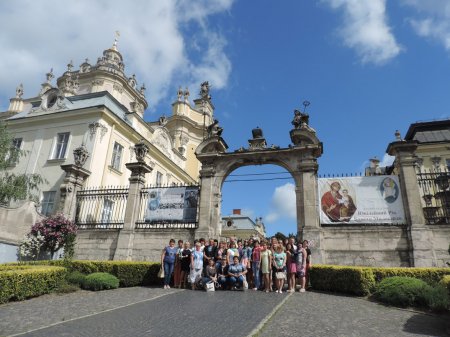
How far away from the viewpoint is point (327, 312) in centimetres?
737

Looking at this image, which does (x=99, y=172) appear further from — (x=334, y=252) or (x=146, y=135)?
(x=334, y=252)

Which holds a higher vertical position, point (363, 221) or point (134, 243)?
point (363, 221)

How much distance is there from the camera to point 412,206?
12242 mm

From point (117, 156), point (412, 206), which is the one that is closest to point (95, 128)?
point (117, 156)

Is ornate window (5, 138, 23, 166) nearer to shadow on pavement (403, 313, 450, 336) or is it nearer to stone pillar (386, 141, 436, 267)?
stone pillar (386, 141, 436, 267)

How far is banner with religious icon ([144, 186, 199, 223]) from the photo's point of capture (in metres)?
14.9

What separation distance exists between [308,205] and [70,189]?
40.5 ft

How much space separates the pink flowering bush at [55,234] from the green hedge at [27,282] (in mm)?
3735

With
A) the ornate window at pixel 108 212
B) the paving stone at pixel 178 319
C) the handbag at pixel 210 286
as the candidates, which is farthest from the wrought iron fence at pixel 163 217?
the paving stone at pixel 178 319

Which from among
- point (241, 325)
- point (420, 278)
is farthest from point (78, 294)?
point (420, 278)

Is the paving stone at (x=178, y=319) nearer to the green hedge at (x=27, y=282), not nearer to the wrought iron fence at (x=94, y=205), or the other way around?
the green hedge at (x=27, y=282)

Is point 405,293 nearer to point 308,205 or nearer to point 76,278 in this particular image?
point 308,205

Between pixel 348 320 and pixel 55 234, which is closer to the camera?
pixel 348 320

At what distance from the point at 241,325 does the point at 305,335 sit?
3.82ft
